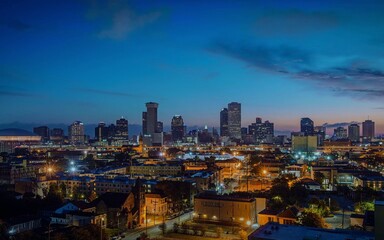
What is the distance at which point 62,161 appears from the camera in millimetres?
38344

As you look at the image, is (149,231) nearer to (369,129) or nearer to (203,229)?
(203,229)

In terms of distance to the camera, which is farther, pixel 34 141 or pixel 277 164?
pixel 34 141

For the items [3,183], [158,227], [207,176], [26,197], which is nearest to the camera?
[158,227]

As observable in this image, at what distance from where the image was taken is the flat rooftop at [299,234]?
9.16 meters

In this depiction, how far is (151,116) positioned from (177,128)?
8.56 meters

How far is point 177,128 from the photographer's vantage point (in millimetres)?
120000

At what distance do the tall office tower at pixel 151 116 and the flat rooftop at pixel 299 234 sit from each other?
108 m

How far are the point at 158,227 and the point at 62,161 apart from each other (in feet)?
86.8

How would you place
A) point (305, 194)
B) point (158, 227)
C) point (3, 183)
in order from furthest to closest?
point (3, 183) < point (305, 194) < point (158, 227)

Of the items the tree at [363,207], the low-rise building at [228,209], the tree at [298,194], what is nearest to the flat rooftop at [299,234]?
the low-rise building at [228,209]

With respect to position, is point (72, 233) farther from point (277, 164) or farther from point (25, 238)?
point (277, 164)

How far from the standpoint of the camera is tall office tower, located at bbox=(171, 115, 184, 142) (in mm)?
118562

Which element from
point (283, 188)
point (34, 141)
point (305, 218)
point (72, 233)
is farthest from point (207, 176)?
point (34, 141)

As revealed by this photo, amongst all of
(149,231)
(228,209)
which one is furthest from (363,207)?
(149,231)
